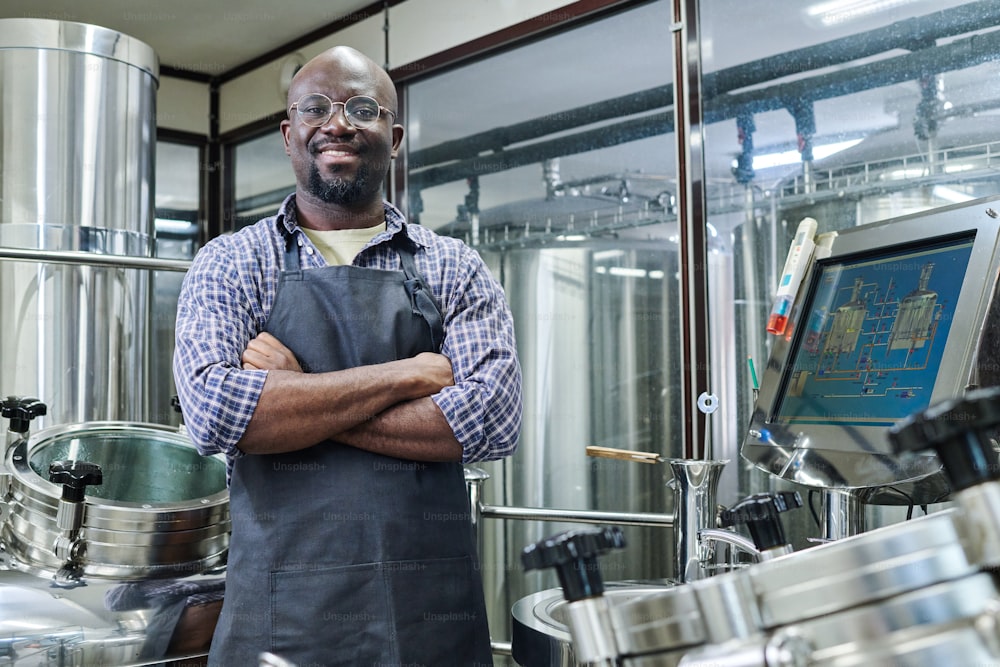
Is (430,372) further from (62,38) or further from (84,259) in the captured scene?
(62,38)

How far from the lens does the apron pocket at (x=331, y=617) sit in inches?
55.8

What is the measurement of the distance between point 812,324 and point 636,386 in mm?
1225

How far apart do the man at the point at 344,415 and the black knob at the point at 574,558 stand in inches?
30.8

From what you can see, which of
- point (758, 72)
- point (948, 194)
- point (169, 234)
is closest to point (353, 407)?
point (948, 194)

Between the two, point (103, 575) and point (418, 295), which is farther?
point (103, 575)

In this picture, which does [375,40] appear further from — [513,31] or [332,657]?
[332,657]

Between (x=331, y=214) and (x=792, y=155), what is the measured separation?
135 cm

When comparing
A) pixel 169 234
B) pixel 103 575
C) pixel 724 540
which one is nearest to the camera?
pixel 724 540

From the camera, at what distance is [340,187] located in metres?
1.64

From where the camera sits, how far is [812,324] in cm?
172

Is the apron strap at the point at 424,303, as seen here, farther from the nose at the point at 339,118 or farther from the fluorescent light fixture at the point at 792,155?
the fluorescent light fixture at the point at 792,155

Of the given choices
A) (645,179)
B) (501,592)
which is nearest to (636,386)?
(645,179)

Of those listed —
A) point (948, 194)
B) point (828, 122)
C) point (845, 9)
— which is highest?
point (845, 9)

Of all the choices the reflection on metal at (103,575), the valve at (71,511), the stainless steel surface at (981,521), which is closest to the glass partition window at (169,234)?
the reflection on metal at (103,575)
